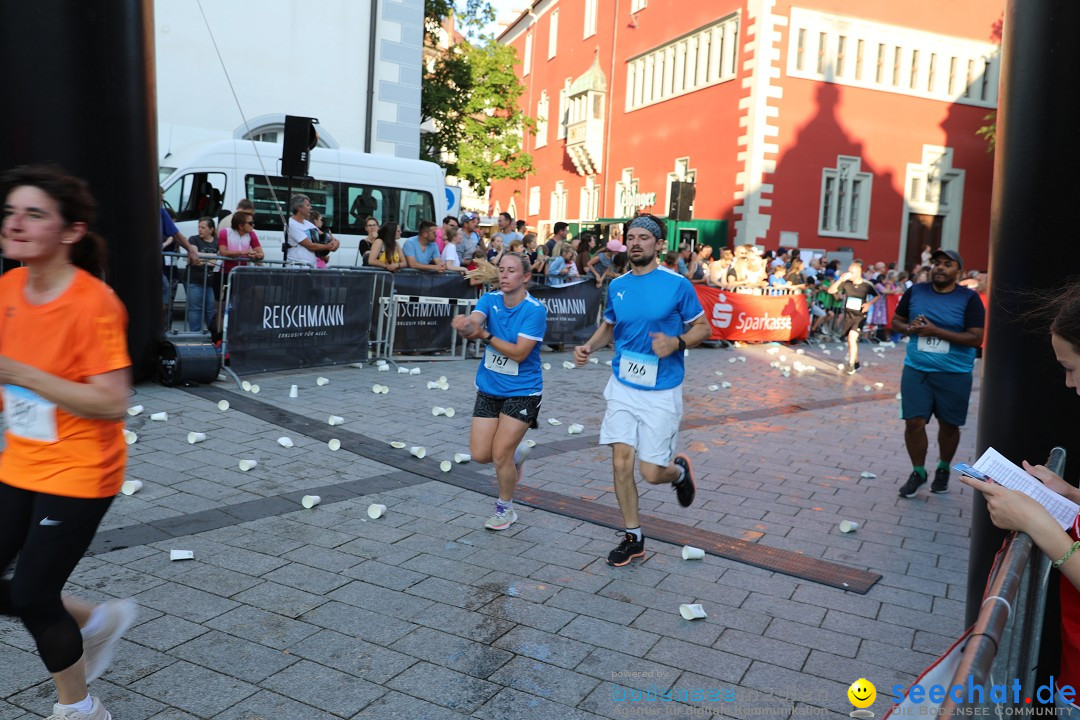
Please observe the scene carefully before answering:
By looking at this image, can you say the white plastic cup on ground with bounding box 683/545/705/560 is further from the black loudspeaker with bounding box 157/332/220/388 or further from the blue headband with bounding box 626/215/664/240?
the black loudspeaker with bounding box 157/332/220/388

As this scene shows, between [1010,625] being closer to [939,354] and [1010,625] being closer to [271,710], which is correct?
[271,710]

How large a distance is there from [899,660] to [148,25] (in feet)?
28.6

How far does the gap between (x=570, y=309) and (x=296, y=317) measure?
19.0 feet

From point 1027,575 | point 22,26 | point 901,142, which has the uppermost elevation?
point 901,142

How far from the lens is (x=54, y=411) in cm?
272

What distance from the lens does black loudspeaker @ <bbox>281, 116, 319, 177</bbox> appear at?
38.8ft

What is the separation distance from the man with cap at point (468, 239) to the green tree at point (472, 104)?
50.9ft

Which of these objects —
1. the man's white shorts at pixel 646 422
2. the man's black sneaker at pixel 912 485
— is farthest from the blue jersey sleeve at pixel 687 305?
the man's black sneaker at pixel 912 485

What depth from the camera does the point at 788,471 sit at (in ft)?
24.9

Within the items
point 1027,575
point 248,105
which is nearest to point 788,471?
point 1027,575

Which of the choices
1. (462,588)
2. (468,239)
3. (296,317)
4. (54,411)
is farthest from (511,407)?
(468,239)

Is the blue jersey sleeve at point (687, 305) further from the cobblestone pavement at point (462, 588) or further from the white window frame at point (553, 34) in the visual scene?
the white window frame at point (553, 34)

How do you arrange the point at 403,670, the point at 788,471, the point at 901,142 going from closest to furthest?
the point at 403,670
the point at 788,471
the point at 901,142

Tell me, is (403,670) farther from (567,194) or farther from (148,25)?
(567,194)
